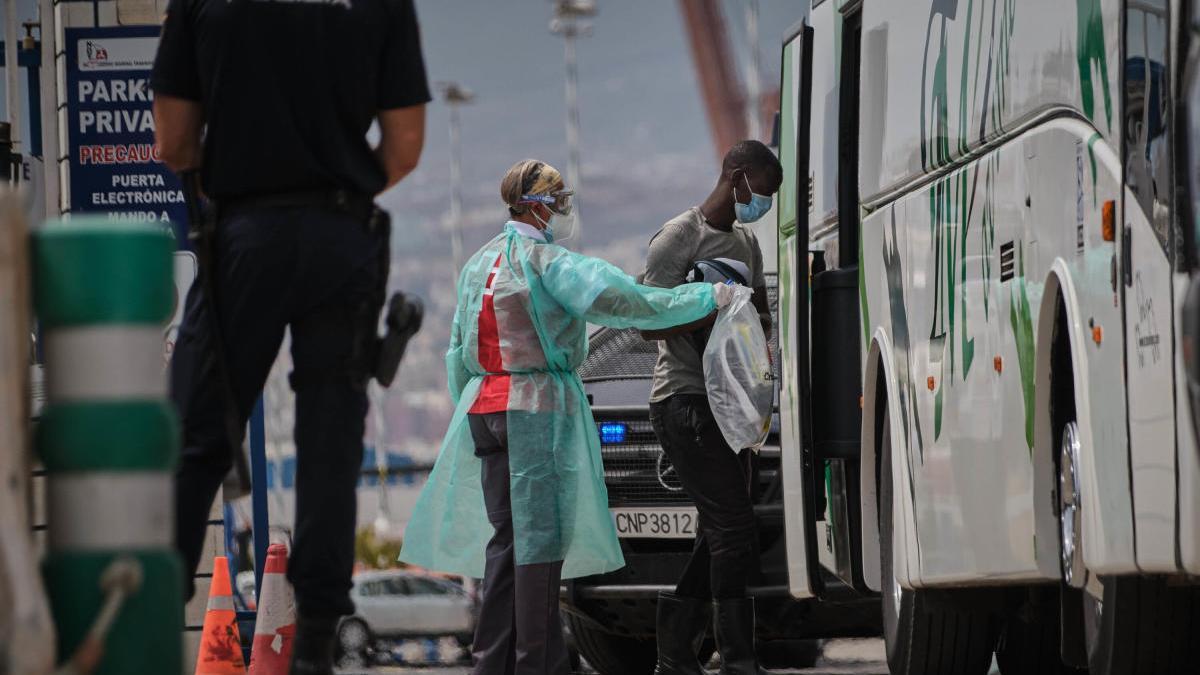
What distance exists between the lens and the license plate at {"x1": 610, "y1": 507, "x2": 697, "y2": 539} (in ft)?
30.1

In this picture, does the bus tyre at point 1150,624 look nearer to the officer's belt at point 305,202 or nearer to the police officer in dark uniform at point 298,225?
the police officer in dark uniform at point 298,225

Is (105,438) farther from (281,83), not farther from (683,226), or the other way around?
(683,226)

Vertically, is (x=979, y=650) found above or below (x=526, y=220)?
below

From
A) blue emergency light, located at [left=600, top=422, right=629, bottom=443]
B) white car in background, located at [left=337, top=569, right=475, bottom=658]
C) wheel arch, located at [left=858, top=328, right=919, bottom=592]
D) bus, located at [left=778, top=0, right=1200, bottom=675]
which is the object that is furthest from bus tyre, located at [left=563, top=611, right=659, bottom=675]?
white car in background, located at [left=337, top=569, right=475, bottom=658]

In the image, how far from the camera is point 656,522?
922 centimetres

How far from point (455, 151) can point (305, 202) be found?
203ft

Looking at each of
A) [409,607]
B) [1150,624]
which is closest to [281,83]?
[1150,624]

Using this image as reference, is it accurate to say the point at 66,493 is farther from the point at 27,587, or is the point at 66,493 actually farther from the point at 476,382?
the point at 476,382

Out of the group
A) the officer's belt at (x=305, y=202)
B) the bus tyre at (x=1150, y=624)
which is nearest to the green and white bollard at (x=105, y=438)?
the officer's belt at (x=305, y=202)

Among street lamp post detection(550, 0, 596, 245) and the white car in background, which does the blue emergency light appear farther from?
street lamp post detection(550, 0, 596, 245)

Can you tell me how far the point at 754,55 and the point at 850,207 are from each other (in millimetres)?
64066

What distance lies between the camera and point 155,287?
12.6 ft

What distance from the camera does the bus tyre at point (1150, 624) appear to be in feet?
17.6

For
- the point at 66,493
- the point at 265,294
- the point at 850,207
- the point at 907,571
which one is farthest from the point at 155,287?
the point at 850,207
